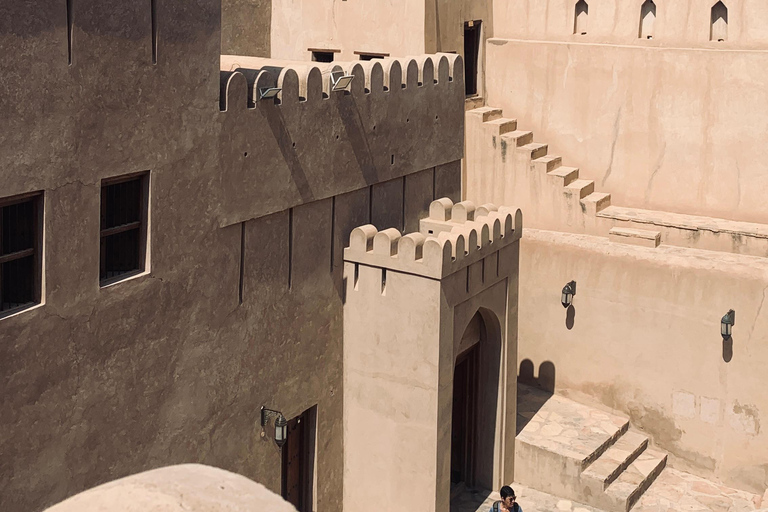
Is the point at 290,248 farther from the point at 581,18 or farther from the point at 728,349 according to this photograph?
the point at 581,18

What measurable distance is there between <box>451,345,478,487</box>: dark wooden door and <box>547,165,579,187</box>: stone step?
11.5 feet

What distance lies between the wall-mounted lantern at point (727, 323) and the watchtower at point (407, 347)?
325 cm

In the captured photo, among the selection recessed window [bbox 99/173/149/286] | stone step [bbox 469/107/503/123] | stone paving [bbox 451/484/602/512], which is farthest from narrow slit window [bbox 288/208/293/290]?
stone step [bbox 469/107/503/123]

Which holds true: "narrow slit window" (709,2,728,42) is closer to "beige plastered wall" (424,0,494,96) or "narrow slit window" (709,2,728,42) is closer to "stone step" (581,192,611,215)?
"stone step" (581,192,611,215)

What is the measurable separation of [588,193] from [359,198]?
5.30 m

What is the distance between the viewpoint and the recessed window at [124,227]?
855 centimetres

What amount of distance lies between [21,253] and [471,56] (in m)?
10.4

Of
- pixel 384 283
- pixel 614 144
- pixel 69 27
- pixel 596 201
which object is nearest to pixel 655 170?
pixel 614 144

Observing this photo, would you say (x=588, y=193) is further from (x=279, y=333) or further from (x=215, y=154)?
(x=215, y=154)

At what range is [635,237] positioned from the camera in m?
14.6

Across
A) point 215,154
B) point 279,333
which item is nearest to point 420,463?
point 279,333

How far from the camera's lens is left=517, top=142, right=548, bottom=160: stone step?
15734 millimetres

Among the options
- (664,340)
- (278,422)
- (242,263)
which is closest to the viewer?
(242,263)

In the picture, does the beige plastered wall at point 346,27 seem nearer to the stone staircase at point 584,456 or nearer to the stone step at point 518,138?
the stone step at point 518,138
